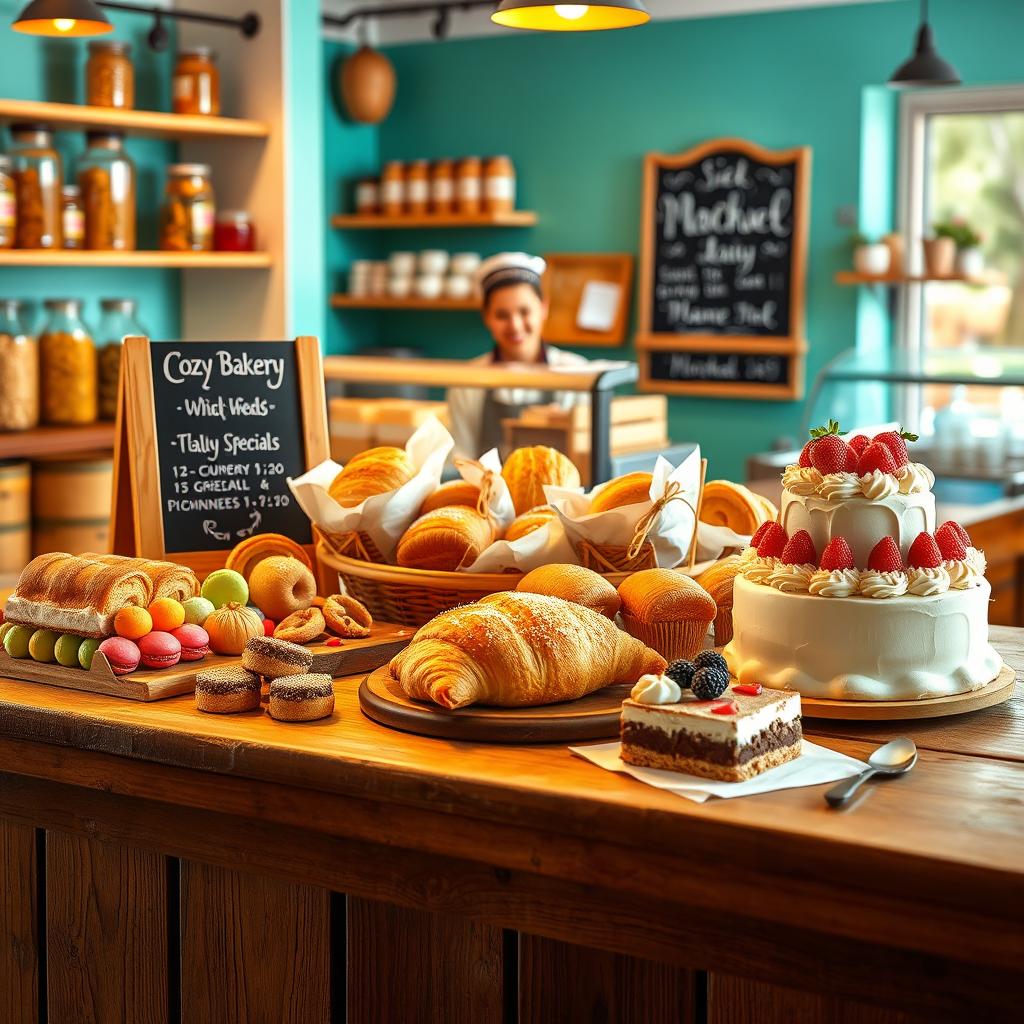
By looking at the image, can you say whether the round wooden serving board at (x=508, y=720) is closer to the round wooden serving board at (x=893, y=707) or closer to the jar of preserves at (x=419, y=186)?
the round wooden serving board at (x=893, y=707)

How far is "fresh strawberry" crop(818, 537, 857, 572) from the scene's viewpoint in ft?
4.46

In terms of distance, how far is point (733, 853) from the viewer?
1.09m

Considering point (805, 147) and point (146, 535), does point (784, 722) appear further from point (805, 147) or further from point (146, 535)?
point (805, 147)

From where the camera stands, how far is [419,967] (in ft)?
4.48

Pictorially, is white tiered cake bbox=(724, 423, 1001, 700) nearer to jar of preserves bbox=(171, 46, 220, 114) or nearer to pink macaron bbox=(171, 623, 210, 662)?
pink macaron bbox=(171, 623, 210, 662)

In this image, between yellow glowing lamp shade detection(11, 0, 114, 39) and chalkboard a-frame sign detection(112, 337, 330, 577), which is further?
yellow glowing lamp shade detection(11, 0, 114, 39)

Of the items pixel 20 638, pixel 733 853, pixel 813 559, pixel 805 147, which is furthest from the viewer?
pixel 805 147

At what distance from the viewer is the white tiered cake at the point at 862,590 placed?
1.36 metres

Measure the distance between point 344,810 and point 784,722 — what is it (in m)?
0.40

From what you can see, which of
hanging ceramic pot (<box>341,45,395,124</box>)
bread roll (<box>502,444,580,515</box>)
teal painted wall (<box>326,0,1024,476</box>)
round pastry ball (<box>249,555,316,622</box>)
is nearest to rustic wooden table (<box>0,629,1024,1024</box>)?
round pastry ball (<box>249,555,316,622</box>)

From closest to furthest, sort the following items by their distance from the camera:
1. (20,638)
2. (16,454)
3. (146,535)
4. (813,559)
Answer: (813,559) < (20,638) < (146,535) < (16,454)

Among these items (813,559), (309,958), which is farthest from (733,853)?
(309,958)

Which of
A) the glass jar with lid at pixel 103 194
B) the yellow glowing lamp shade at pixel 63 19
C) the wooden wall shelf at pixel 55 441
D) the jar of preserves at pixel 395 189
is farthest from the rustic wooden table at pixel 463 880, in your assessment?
the jar of preserves at pixel 395 189

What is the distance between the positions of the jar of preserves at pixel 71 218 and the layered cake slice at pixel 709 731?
3.01m
